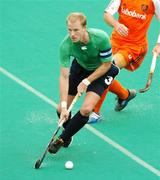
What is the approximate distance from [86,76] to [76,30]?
0.82 metres

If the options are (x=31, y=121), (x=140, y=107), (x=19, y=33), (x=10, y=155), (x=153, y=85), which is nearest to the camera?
(x=10, y=155)

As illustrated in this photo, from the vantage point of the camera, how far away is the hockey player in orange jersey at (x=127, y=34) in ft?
24.2

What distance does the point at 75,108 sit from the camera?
305 inches

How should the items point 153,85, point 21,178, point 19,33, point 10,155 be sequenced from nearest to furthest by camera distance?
point 21,178 < point 10,155 < point 153,85 < point 19,33

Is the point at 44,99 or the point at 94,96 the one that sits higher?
the point at 94,96

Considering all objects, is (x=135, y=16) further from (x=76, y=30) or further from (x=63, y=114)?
(x=63, y=114)

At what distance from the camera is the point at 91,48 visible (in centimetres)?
637

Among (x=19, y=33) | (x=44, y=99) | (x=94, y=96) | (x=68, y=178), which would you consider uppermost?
(x=94, y=96)

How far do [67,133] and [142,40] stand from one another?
6.31ft

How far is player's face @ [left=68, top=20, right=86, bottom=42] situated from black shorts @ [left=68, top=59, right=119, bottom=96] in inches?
25.3

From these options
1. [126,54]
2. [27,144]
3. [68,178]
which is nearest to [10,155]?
[27,144]

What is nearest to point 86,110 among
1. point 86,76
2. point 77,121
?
point 77,121

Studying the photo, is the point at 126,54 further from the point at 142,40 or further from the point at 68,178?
the point at 68,178

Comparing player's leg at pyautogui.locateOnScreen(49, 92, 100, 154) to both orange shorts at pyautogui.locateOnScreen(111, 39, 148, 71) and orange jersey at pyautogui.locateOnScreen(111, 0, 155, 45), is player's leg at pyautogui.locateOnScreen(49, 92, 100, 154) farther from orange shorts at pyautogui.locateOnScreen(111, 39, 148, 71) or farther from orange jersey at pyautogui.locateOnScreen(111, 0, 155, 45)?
orange jersey at pyautogui.locateOnScreen(111, 0, 155, 45)
